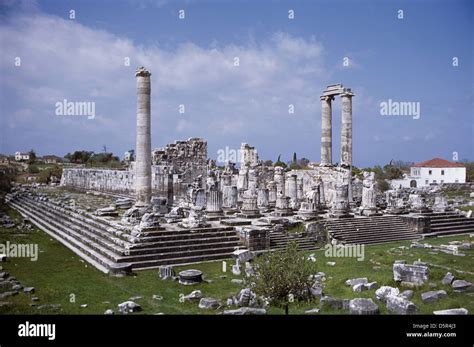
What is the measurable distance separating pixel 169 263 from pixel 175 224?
3.14m

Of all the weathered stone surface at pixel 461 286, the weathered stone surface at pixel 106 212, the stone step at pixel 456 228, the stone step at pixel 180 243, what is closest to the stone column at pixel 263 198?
the stone step at pixel 180 243

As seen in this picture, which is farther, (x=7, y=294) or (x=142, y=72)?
(x=142, y=72)

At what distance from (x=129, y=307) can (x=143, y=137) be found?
1187 centimetres

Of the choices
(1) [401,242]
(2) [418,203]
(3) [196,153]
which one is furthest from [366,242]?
(3) [196,153]

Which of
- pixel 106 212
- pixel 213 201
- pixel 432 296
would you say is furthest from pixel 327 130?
pixel 432 296

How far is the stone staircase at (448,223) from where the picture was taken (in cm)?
2162

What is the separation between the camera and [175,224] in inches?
683

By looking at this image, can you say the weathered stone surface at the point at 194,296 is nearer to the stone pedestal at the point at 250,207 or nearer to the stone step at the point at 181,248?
the stone step at the point at 181,248

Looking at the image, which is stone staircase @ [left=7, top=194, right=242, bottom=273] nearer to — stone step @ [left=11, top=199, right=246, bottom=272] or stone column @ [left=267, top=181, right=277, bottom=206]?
stone step @ [left=11, top=199, right=246, bottom=272]

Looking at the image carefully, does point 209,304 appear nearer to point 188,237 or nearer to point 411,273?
point 411,273

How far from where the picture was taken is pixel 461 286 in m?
10.6

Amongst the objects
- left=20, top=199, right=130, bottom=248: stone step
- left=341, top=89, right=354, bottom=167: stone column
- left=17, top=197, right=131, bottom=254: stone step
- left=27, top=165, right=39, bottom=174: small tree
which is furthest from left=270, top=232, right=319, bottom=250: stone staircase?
left=27, top=165, right=39, bottom=174: small tree

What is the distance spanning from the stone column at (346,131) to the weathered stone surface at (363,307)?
19.7m
